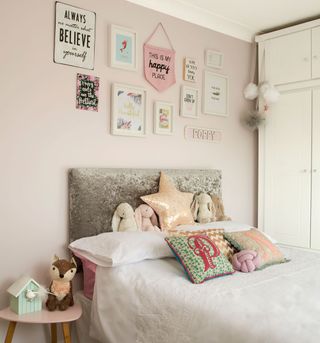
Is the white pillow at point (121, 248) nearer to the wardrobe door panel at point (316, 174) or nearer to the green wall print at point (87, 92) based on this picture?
the green wall print at point (87, 92)

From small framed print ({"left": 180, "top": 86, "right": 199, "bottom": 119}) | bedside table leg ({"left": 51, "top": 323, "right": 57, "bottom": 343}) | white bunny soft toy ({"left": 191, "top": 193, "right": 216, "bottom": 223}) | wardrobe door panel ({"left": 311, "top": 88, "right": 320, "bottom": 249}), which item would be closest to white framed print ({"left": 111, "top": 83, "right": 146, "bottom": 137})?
small framed print ({"left": 180, "top": 86, "right": 199, "bottom": 119})

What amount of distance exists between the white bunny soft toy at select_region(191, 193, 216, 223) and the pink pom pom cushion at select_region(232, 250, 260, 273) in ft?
2.40

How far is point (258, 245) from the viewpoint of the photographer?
7.98 ft

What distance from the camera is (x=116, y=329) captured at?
6.93 ft

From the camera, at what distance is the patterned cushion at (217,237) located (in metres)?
2.40

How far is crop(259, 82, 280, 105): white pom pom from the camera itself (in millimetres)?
3597

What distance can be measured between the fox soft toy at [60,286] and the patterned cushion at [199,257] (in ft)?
1.99

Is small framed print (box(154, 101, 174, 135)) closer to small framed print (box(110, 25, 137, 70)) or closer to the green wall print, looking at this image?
small framed print (box(110, 25, 137, 70))

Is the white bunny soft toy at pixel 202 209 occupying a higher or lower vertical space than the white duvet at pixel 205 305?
higher

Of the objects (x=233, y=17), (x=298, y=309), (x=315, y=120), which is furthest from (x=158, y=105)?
(x=298, y=309)

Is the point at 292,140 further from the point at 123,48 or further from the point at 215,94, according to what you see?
the point at 123,48

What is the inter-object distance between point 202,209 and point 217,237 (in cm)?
63

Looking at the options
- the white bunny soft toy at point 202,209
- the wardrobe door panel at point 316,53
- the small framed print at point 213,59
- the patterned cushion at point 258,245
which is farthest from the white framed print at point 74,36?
the wardrobe door panel at point 316,53

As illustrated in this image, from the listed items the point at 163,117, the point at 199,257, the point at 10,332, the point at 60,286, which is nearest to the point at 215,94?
the point at 163,117
